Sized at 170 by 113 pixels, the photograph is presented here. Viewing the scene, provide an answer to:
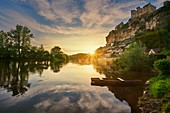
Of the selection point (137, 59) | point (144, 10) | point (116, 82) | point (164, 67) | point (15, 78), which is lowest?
point (116, 82)

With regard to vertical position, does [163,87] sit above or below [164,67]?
below

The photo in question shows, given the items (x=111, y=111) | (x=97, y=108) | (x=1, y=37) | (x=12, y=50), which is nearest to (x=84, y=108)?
(x=97, y=108)

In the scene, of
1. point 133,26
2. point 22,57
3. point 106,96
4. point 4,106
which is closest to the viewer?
point 4,106

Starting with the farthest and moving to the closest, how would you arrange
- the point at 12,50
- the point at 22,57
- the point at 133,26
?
1. the point at 133,26
2. the point at 22,57
3. the point at 12,50

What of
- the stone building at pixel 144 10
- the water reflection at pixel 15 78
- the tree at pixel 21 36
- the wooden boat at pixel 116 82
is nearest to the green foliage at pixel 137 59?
the wooden boat at pixel 116 82

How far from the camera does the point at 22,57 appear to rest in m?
89.4

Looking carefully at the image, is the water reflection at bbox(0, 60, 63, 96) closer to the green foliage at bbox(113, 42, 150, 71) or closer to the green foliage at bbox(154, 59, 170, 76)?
the green foliage at bbox(154, 59, 170, 76)

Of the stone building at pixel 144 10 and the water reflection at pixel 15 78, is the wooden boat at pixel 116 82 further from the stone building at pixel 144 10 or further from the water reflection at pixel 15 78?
the stone building at pixel 144 10

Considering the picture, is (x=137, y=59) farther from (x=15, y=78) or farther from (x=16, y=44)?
(x=16, y=44)

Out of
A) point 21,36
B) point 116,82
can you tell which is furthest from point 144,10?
point 116,82

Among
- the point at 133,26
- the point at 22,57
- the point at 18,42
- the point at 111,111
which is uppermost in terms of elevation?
the point at 133,26

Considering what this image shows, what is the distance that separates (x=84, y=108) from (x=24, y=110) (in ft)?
16.7

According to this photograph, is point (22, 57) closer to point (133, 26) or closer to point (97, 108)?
point (97, 108)

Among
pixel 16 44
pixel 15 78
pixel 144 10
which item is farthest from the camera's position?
pixel 144 10
